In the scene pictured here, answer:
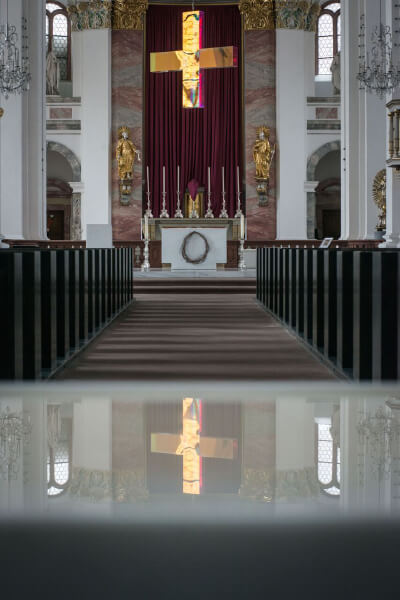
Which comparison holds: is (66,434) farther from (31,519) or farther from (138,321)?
(138,321)

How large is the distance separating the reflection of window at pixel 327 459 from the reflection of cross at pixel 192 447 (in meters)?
0.28

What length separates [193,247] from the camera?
45.5 ft

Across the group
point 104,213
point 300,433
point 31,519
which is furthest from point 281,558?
point 104,213

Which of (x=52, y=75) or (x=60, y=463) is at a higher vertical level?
(x=52, y=75)

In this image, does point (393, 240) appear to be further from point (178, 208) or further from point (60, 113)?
point (60, 113)

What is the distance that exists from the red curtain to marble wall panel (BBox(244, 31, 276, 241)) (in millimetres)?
330

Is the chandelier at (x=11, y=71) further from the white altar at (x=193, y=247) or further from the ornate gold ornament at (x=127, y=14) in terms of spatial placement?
the ornate gold ornament at (x=127, y=14)

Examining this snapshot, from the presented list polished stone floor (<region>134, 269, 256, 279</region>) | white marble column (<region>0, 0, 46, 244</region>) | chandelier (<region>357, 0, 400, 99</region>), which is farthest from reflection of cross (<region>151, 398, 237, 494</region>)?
white marble column (<region>0, 0, 46, 244</region>)

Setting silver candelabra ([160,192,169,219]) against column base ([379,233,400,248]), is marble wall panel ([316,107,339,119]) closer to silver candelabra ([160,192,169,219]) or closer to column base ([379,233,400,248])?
silver candelabra ([160,192,169,219])

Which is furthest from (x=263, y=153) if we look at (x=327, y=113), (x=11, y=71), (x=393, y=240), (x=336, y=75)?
(x=393, y=240)

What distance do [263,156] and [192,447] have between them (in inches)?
660

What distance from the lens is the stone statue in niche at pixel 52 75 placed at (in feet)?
66.0

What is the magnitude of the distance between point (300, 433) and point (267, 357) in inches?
79.8

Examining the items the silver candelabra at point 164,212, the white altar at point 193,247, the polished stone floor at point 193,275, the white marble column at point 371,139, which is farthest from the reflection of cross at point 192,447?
the silver candelabra at point 164,212
